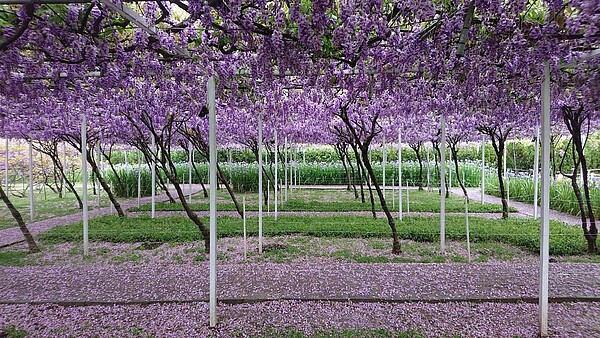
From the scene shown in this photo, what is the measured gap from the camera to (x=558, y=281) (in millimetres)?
4113

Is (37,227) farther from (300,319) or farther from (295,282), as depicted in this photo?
(300,319)

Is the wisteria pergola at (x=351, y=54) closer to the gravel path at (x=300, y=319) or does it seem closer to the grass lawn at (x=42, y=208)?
the gravel path at (x=300, y=319)

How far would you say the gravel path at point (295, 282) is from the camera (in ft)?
12.4

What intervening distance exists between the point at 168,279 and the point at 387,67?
3.37 meters

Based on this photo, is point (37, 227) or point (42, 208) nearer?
point (37, 227)

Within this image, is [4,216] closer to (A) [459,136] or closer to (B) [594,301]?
(B) [594,301]

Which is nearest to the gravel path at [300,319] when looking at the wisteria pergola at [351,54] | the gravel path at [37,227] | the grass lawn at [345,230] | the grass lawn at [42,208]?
the wisteria pergola at [351,54]

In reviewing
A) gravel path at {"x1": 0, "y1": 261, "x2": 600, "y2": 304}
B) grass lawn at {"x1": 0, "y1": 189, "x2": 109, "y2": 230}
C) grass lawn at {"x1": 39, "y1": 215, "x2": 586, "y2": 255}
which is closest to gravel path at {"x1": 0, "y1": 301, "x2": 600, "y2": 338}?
gravel path at {"x1": 0, "y1": 261, "x2": 600, "y2": 304}

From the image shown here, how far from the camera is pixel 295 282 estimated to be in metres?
4.16

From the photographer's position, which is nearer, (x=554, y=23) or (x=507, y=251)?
(x=554, y=23)

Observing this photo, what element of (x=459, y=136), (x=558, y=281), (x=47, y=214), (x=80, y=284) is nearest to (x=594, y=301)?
(x=558, y=281)

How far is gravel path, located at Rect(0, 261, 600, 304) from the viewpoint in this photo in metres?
3.77

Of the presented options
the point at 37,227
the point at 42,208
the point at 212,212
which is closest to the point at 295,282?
the point at 212,212

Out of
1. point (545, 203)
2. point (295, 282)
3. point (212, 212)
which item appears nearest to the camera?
point (545, 203)
